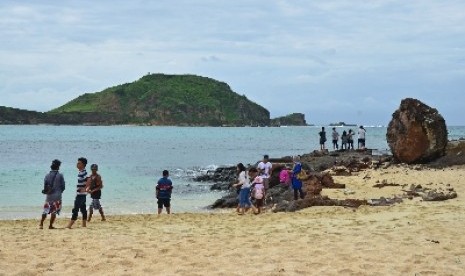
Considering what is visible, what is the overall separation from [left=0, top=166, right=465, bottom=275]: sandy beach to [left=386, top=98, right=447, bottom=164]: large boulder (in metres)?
A: 13.8

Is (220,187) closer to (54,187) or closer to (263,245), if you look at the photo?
(54,187)

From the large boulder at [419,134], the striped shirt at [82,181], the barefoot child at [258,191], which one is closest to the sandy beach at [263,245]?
the striped shirt at [82,181]

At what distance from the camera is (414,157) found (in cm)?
2934

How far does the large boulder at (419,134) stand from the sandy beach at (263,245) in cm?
1383

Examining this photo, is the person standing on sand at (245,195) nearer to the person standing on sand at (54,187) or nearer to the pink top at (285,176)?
the pink top at (285,176)

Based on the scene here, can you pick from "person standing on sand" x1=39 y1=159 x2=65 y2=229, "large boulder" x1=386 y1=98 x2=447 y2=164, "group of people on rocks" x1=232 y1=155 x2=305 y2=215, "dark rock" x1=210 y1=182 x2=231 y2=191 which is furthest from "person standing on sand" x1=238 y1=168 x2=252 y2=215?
"large boulder" x1=386 y1=98 x2=447 y2=164

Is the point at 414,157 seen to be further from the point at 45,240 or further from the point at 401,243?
the point at 45,240

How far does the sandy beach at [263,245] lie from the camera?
29.6 feet

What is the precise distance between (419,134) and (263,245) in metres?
A: 20.6

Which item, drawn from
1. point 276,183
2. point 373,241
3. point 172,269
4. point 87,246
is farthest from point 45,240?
point 276,183

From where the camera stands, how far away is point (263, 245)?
10766 millimetres

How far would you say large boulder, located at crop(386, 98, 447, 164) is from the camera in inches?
1134

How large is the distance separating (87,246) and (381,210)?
7.99m

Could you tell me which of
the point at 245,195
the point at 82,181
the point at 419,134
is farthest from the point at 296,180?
the point at 419,134
